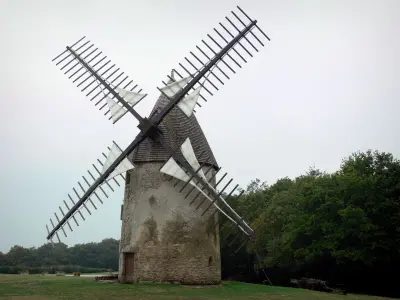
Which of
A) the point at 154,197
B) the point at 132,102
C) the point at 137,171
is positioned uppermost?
the point at 132,102

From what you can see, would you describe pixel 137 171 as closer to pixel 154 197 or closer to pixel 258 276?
pixel 154 197

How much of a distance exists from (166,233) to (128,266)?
2.25 meters

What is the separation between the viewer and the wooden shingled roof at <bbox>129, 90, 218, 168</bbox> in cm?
1669

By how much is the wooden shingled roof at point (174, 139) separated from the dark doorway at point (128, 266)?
3961mm

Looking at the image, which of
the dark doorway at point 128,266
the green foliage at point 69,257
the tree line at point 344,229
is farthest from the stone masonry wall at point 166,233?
the green foliage at point 69,257

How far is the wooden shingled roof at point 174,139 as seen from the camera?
1669cm

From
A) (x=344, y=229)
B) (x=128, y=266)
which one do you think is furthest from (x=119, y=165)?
(x=344, y=229)

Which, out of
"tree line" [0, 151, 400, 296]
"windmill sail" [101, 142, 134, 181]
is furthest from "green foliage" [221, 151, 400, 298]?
"windmill sail" [101, 142, 134, 181]

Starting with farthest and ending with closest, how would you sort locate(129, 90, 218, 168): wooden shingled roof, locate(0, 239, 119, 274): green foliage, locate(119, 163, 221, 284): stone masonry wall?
locate(0, 239, 119, 274): green foliage < locate(129, 90, 218, 168): wooden shingled roof < locate(119, 163, 221, 284): stone masonry wall

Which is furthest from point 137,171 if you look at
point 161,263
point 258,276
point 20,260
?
point 20,260

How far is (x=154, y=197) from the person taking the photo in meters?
16.3

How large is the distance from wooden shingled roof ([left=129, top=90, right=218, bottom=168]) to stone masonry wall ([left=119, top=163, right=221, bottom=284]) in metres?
0.44

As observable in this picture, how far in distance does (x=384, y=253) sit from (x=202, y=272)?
9.14 m

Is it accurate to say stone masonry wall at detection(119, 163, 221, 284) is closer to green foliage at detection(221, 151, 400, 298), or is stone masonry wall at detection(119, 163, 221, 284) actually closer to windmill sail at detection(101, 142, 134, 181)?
windmill sail at detection(101, 142, 134, 181)
